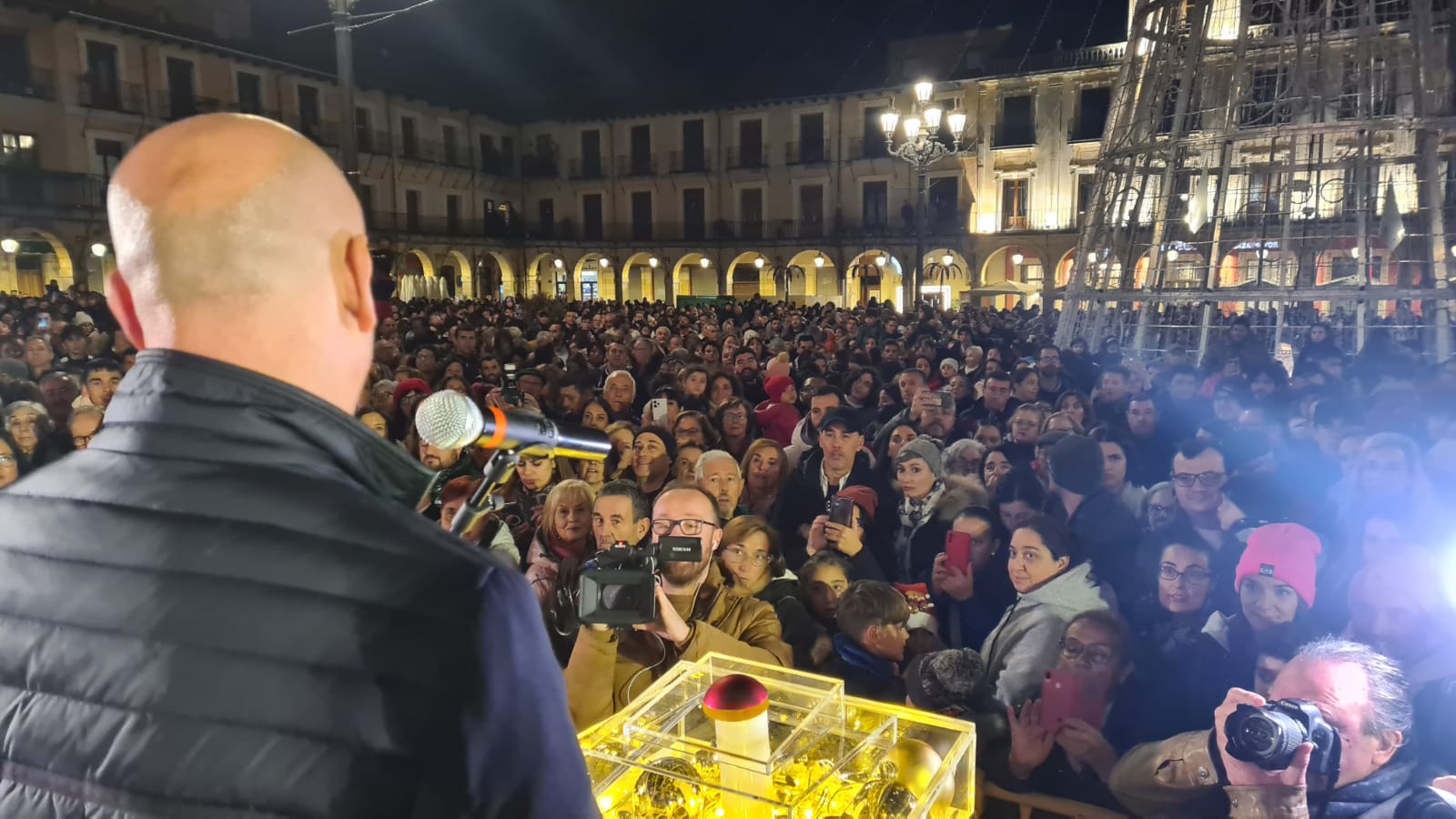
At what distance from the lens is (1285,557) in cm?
A: 352

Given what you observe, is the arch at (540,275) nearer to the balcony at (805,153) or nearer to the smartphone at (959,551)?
the balcony at (805,153)

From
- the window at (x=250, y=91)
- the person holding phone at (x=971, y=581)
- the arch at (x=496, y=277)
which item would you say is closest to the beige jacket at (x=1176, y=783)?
the person holding phone at (x=971, y=581)

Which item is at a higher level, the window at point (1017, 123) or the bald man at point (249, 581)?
the window at point (1017, 123)

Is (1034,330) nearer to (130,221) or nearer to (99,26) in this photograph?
(130,221)

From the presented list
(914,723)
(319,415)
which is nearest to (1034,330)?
(914,723)

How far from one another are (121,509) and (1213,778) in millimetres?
3018

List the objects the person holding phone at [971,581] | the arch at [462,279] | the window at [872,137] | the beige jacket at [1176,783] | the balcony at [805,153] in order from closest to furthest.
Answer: the beige jacket at [1176,783] < the person holding phone at [971,581] < the window at [872,137] < the balcony at [805,153] < the arch at [462,279]

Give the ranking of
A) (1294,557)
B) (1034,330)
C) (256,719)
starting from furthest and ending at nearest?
(1034,330), (1294,557), (256,719)

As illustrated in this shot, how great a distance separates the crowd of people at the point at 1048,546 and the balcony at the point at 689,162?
3142cm

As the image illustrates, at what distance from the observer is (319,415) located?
1177mm

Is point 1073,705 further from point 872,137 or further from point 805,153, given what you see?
point 805,153

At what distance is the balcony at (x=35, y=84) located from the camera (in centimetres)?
2456

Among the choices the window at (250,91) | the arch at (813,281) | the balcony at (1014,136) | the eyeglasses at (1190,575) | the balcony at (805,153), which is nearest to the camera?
the eyeglasses at (1190,575)

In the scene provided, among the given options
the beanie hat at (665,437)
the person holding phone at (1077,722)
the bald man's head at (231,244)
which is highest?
the bald man's head at (231,244)
